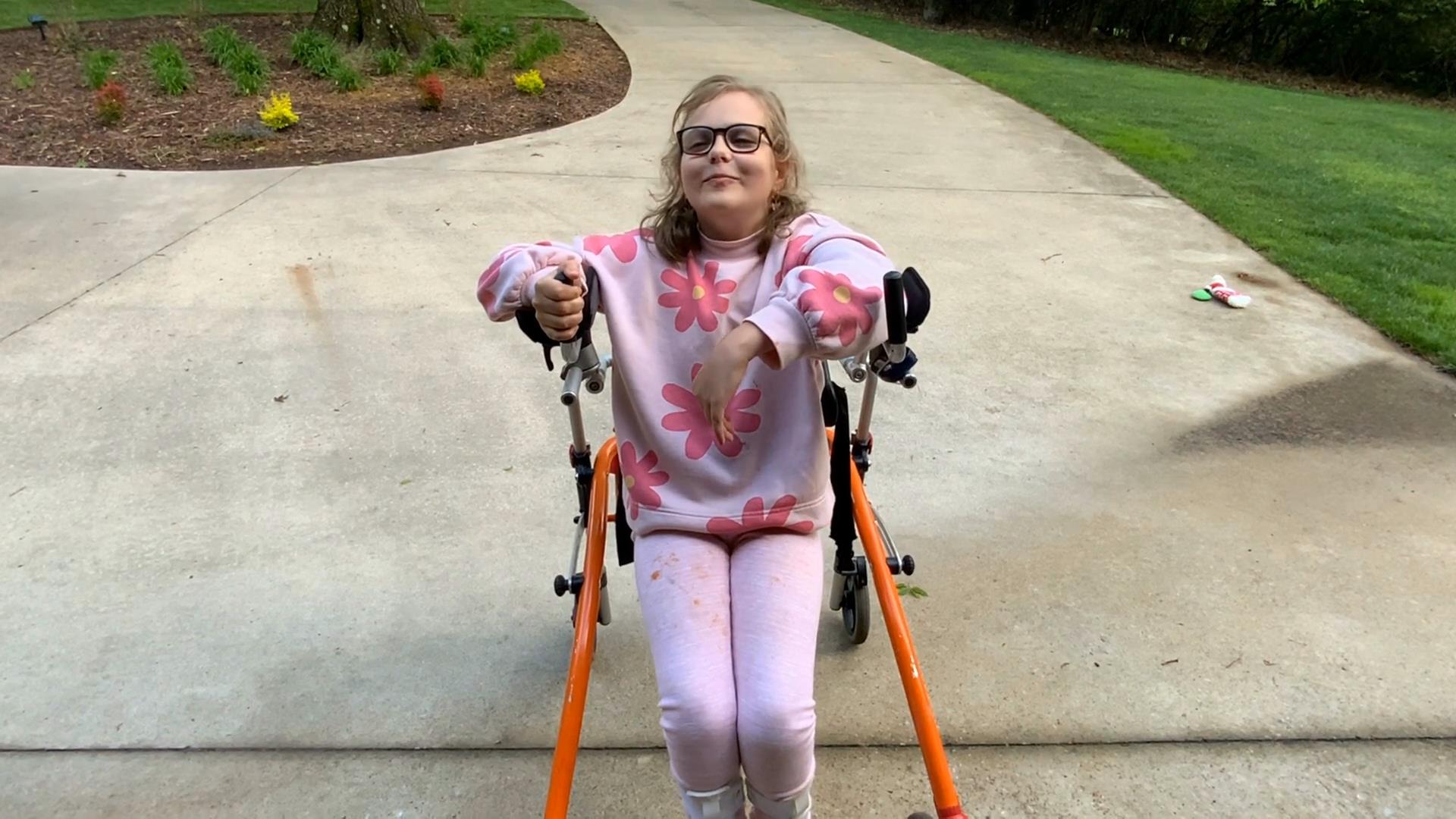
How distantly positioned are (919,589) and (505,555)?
113 centimetres

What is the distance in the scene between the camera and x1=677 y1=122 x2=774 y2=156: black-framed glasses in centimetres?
185

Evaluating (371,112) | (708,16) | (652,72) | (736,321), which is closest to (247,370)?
(736,321)

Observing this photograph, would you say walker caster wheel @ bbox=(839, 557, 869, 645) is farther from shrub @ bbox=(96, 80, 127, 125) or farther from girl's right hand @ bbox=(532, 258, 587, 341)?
shrub @ bbox=(96, 80, 127, 125)

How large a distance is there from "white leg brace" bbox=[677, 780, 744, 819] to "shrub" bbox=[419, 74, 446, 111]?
648 centimetres

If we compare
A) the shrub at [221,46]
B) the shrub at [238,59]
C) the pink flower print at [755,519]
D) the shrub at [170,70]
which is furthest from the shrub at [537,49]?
the pink flower print at [755,519]

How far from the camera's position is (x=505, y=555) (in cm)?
272

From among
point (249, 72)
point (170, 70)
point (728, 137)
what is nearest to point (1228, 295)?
point (728, 137)

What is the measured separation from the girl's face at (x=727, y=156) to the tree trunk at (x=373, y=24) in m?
7.87

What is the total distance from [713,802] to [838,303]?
0.89m

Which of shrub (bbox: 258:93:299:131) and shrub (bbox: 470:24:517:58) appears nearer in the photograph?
shrub (bbox: 258:93:299:131)

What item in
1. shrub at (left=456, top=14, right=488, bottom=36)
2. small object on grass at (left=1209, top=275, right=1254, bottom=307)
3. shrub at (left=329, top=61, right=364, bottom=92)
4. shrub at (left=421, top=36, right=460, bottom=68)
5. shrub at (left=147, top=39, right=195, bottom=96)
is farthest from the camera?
shrub at (left=456, top=14, right=488, bottom=36)

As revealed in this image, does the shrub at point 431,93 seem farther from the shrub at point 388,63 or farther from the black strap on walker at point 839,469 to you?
the black strap on walker at point 839,469

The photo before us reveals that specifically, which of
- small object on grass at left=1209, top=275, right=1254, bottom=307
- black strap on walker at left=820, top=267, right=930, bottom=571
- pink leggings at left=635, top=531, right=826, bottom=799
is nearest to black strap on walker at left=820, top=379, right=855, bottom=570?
black strap on walker at left=820, top=267, right=930, bottom=571

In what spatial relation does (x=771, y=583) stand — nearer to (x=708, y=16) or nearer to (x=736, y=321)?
(x=736, y=321)
